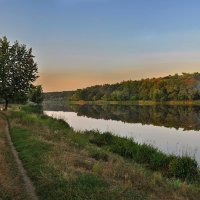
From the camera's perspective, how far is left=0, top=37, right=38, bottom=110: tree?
6212 centimetres

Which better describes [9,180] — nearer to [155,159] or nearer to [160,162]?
[160,162]

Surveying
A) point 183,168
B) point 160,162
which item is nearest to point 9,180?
point 183,168

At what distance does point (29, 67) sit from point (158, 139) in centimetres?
3396

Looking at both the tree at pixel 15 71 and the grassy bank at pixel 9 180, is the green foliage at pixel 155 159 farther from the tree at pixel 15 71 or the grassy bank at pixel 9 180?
the tree at pixel 15 71

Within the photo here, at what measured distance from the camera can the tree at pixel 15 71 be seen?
62.1 metres

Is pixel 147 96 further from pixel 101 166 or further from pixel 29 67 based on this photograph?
pixel 101 166

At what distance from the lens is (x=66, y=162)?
57.1ft

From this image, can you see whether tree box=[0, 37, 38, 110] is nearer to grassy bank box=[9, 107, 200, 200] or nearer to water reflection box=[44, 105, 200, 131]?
water reflection box=[44, 105, 200, 131]

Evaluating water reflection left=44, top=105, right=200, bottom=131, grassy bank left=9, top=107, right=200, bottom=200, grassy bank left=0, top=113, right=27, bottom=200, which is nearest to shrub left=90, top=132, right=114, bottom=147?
grassy bank left=9, top=107, right=200, bottom=200

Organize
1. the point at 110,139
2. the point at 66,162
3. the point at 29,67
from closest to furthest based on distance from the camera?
the point at 66,162
the point at 110,139
the point at 29,67

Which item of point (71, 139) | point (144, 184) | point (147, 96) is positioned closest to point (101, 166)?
point (144, 184)

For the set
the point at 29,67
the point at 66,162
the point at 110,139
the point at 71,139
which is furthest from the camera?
the point at 29,67

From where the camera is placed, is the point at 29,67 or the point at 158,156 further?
the point at 29,67

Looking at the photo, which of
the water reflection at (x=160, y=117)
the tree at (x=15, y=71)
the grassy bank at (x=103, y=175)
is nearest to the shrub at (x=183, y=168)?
the grassy bank at (x=103, y=175)
